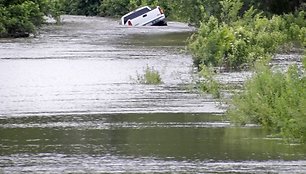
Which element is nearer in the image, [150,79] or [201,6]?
[150,79]

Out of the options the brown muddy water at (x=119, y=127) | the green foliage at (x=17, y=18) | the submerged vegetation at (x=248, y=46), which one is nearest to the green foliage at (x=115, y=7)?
the submerged vegetation at (x=248, y=46)

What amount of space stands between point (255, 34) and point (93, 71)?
660 cm

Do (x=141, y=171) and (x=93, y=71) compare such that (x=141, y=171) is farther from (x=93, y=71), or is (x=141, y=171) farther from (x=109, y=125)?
(x=93, y=71)

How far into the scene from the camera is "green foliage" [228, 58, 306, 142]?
12.1 meters

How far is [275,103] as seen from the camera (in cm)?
1317

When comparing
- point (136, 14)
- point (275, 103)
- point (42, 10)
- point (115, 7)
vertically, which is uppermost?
point (275, 103)

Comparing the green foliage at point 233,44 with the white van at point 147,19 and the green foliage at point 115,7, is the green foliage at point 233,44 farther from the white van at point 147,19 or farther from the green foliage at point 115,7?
the green foliage at point 115,7

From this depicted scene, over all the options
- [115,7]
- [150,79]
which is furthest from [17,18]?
[115,7]

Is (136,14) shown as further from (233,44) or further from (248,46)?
(233,44)

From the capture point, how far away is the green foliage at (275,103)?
1215cm

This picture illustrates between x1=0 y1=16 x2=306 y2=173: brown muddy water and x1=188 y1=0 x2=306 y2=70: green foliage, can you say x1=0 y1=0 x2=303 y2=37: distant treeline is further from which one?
x1=0 y1=16 x2=306 y2=173: brown muddy water

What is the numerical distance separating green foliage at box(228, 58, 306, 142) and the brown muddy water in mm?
273

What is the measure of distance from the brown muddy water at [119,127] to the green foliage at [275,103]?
273 millimetres

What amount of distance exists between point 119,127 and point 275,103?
2.98 metres
